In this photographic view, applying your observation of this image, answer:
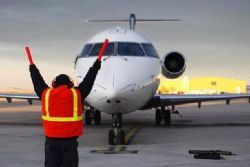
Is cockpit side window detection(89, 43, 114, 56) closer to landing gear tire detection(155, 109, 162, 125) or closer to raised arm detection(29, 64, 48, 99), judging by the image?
landing gear tire detection(155, 109, 162, 125)

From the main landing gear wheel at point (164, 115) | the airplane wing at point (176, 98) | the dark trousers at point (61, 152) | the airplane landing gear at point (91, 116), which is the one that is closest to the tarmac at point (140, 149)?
the airplane wing at point (176, 98)

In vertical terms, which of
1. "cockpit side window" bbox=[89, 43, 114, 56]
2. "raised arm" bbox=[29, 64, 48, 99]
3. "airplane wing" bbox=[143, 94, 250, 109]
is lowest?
"airplane wing" bbox=[143, 94, 250, 109]

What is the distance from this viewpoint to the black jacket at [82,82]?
5.73 metres

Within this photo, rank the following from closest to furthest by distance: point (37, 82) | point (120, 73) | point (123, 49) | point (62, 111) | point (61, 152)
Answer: point (62, 111), point (61, 152), point (37, 82), point (120, 73), point (123, 49)

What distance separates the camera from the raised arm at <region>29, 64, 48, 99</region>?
5859mm

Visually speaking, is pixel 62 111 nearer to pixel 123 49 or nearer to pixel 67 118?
pixel 67 118

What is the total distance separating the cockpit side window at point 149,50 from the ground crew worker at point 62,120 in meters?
7.87

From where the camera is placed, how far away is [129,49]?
1290cm

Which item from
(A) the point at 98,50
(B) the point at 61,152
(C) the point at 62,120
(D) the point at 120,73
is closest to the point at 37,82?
(C) the point at 62,120

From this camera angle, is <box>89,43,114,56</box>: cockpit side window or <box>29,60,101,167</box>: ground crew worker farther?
<box>89,43,114,56</box>: cockpit side window

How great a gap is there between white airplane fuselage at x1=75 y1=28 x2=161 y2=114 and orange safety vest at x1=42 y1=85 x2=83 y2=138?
5327 mm

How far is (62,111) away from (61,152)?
507 millimetres

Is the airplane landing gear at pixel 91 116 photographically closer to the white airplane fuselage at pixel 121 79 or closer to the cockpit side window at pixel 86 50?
the cockpit side window at pixel 86 50

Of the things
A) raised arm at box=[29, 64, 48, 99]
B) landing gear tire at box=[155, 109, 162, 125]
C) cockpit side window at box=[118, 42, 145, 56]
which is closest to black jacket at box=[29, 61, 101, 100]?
raised arm at box=[29, 64, 48, 99]
